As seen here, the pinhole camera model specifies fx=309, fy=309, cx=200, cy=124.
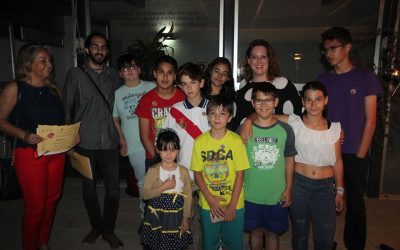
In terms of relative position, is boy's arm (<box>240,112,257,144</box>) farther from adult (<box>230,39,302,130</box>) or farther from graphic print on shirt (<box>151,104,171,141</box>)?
graphic print on shirt (<box>151,104,171,141</box>)

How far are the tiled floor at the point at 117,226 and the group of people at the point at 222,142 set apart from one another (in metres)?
0.48

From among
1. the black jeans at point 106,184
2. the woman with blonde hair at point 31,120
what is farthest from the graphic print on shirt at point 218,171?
the woman with blonde hair at point 31,120

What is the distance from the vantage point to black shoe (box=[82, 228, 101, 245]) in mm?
3115

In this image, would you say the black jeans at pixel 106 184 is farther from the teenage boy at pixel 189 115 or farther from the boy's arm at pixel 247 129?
the boy's arm at pixel 247 129

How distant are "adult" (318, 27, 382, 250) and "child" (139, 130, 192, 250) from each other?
4.46 feet

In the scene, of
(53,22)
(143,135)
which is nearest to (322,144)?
(143,135)

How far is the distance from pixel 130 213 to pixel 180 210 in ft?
5.62

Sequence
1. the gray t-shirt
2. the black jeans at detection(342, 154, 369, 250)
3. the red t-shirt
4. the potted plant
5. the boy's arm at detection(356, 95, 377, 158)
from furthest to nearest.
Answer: the potted plant, the gray t-shirt, the red t-shirt, the black jeans at detection(342, 154, 369, 250), the boy's arm at detection(356, 95, 377, 158)

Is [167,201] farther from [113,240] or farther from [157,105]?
[113,240]

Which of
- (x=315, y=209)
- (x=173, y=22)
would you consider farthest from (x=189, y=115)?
(x=173, y=22)

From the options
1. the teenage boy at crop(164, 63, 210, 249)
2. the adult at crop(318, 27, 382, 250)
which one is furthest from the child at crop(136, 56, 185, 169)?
the adult at crop(318, 27, 382, 250)

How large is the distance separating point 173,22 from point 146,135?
104 inches

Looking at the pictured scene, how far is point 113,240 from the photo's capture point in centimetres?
306

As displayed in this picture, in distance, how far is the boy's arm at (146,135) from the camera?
270 centimetres
